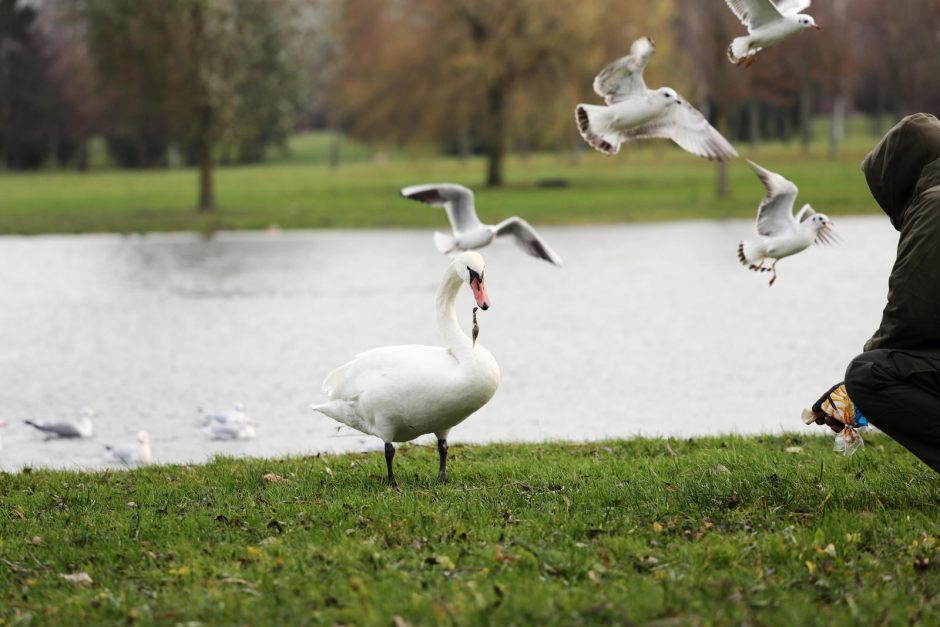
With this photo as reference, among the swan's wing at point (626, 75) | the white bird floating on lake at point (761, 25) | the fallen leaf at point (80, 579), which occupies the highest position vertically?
the white bird floating on lake at point (761, 25)

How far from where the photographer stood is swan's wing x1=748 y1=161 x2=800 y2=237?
6637 millimetres

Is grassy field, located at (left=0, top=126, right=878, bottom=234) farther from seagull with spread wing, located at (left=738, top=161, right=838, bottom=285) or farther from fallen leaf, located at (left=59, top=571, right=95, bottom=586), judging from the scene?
fallen leaf, located at (left=59, top=571, right=95, bottom=586)

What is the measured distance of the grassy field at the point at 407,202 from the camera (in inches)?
1353

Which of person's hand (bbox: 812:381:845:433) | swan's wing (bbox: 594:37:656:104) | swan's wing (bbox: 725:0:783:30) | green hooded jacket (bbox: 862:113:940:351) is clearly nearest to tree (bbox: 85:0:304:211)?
swan's wing (bbox: 594:37:656:104)

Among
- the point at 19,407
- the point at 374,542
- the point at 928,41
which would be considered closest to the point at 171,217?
the point at 19,407

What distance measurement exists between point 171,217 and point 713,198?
650 inches

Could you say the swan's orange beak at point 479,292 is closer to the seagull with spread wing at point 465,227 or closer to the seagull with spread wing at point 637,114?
the seagull with spread wing at point 637,114

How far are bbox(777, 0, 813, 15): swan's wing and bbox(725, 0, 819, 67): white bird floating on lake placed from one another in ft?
0.15

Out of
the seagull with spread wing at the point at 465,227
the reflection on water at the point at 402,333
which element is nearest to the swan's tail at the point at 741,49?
the seagull with spread wing at the point at 465,227

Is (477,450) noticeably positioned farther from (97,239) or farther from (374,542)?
(97,239)

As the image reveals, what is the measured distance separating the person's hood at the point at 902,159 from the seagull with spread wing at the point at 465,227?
2.90 metres

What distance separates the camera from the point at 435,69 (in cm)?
4384

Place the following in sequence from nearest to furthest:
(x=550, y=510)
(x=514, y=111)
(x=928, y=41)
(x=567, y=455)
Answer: (x=550, y=510) → (x=567, y=455) → (x=514, y=111) → (x=928, y=41)

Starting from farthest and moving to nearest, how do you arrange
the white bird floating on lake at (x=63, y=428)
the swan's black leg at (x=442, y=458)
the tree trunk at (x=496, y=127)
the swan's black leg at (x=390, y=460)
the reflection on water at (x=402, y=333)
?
the tree trunk at (x=496, y=127) → the reflection on water at (x=402, y=333) → the white bird floating on lake at (x=63, y=428) → the swan's black leg at (x=442, y=458) → the swan's black leg at (x=390, y=460)
